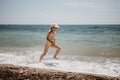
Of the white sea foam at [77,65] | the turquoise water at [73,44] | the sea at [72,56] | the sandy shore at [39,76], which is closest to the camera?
the sandy shore at [39,76]

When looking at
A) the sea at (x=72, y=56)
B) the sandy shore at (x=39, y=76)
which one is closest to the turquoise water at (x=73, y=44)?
the sea at (x=72, y=56)

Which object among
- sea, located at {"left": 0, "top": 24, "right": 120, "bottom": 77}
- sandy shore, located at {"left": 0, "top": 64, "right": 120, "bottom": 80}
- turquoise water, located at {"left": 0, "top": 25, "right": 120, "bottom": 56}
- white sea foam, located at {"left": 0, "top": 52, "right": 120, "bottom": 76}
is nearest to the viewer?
sandy shore, located at {"left": 0, "top": 64, "right": 120, "bottom": 80}

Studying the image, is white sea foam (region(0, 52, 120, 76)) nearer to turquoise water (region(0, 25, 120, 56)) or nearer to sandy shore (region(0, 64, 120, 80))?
sandy shore (region(0, 64, 120, 80))

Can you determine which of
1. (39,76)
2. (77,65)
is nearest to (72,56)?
(77,65)

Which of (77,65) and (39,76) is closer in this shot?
(39,76)

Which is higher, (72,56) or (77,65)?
(72,56)

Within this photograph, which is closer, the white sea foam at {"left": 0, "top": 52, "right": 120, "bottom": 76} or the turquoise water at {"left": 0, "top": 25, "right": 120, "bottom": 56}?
the white sea foam at {"left": 0, "top": 52, "right": 120, "bottom": 76}

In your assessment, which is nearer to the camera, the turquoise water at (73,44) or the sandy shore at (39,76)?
the sandy shore at (39,76)

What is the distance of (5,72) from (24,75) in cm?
53

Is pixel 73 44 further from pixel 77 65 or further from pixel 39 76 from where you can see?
pixel 39 76

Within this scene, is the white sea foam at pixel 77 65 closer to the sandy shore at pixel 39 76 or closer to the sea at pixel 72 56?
the sea at pixel 72 56

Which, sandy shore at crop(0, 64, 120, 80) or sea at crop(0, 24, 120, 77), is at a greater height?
sea at crop(0, 24, 120, 77)

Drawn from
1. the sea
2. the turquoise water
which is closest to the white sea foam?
the sea

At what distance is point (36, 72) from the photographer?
4.68m
